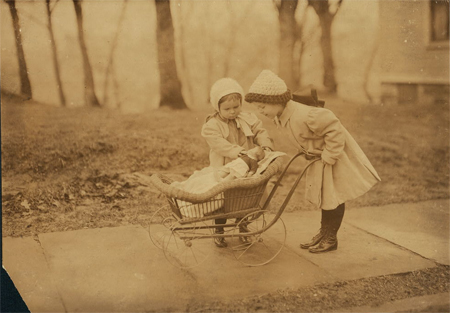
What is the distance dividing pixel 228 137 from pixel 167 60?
5.06 feet

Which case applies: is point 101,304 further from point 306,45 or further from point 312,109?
point 306,45

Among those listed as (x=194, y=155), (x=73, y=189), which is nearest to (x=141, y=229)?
(x=73, y=189)

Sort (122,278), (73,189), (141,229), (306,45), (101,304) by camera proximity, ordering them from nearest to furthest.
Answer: (101,304) < (122,278) < (141,229) < (73,189) < (306,45)

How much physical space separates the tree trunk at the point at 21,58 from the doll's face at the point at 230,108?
2.07 m

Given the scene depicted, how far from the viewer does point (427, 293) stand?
400 cm

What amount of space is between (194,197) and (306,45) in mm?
2945

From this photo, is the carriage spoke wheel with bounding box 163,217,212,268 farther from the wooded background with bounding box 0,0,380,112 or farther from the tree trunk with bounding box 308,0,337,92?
the tree trunk with bounding box 308,0,337,92

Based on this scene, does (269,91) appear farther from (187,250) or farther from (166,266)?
(166,266)

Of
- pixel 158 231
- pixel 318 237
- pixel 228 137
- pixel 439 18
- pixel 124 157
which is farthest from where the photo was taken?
pixel 439 18

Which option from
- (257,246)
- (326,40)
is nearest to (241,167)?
(257,246)

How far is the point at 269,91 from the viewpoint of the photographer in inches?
165

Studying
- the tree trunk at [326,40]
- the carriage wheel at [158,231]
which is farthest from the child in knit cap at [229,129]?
the tree trunk at [326,40]

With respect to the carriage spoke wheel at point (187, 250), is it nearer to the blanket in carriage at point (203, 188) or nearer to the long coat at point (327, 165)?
the blanket in carriage at point (203, 188)

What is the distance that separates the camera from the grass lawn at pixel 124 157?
5172mm
